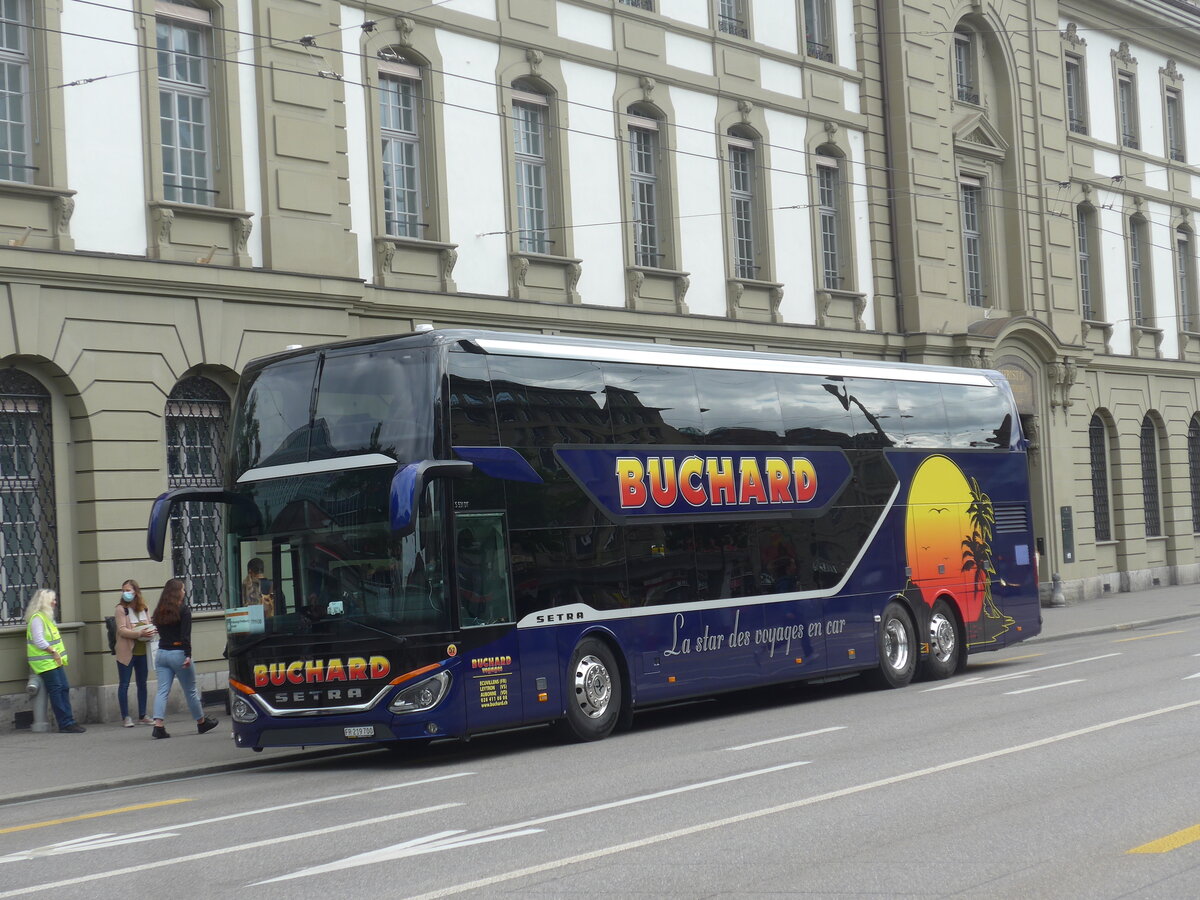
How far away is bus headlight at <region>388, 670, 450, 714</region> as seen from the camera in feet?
45.2

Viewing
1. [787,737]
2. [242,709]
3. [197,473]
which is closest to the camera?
[787,737]

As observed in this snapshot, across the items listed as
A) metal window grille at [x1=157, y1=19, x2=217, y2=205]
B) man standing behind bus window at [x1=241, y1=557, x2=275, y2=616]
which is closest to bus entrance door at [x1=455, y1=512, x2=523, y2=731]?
man standing behind bus window at [x1=241, y1=557, x2=275, y2=616]

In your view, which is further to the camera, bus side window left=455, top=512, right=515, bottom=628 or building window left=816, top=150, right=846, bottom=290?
building window left=816, top=150, right=846, bottom=290

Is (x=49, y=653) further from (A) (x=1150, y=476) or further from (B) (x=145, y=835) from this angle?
(A) (x=1150, y=476)

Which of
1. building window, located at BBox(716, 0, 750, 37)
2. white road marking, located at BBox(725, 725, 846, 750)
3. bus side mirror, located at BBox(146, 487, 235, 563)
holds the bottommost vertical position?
white road marking, located at BBox(725, 725, 846, 750)

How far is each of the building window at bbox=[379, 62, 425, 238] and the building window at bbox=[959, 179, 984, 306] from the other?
16.1 m

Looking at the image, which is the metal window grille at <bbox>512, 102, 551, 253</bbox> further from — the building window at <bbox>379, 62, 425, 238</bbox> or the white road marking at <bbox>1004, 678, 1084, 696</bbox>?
the white road marking at <bbox>1004, 678, 1084, 696</bbox>

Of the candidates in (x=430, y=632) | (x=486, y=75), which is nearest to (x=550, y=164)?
(x=486, y=75)

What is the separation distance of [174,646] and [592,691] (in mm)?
5081

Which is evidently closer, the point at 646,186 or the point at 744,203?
the point at 646,186

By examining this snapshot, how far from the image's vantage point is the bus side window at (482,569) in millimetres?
14039

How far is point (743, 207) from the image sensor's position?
29797 millimetres

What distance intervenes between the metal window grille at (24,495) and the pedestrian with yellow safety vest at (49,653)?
2.70ft

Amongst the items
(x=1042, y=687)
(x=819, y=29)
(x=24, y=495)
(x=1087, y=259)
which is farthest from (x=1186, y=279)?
(x=24, y=495)
